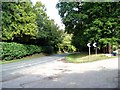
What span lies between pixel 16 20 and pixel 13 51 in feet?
18.7

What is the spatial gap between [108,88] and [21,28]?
3024 cm

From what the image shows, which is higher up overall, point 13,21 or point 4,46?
point 13,21

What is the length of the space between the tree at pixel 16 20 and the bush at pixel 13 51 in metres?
2.08

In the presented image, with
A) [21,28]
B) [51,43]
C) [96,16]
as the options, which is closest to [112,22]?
[96,16]

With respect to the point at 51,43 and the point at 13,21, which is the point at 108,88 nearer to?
the point at 13,21

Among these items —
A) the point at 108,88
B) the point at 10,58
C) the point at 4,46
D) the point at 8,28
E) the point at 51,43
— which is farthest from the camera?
the point at 51,43

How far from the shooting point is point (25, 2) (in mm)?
40500

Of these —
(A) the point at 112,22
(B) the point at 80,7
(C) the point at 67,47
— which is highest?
(B) the point at 80,7

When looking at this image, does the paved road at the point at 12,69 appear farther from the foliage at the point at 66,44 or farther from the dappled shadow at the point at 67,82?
the foliage at the point at 66,44

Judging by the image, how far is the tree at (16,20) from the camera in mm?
35688

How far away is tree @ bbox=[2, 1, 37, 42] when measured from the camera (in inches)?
1405

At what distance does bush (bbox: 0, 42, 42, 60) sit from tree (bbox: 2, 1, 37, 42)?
6.83ft

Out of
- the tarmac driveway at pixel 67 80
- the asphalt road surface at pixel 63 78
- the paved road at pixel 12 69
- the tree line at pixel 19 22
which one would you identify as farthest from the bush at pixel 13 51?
the tarmac driveway at pixel 67 80

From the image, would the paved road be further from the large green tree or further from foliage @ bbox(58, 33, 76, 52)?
foliage @ bbox(58, 33, 76, 52)
